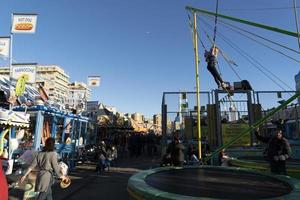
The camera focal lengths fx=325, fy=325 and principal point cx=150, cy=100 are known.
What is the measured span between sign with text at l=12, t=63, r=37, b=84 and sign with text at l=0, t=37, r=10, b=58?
2.43 ft

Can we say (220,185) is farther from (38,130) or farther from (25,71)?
(25,71)

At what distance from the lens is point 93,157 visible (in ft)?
65.3

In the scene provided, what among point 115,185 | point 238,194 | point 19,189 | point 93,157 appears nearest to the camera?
Result: point 238,194

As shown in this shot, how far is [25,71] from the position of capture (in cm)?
1483

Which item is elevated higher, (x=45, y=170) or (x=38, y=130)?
(x=38, y=130)

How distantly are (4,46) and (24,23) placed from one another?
5.09ft

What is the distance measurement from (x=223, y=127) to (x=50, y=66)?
104 metres

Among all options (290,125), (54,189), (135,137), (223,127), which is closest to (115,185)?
(54,189)

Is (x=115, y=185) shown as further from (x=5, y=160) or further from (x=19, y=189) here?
(x=5, y=160)

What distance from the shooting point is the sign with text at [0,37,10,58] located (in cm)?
1517

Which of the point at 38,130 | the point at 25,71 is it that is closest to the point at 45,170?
the point at 38,130

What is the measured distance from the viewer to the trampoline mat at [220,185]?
201 inches

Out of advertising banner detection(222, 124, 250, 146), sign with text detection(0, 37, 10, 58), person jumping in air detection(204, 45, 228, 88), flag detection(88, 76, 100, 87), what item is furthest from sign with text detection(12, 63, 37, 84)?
flag detection(88, 76, 100, 87)

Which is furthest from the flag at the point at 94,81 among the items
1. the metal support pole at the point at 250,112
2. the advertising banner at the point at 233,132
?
the metal support pole at the point at 250,112
